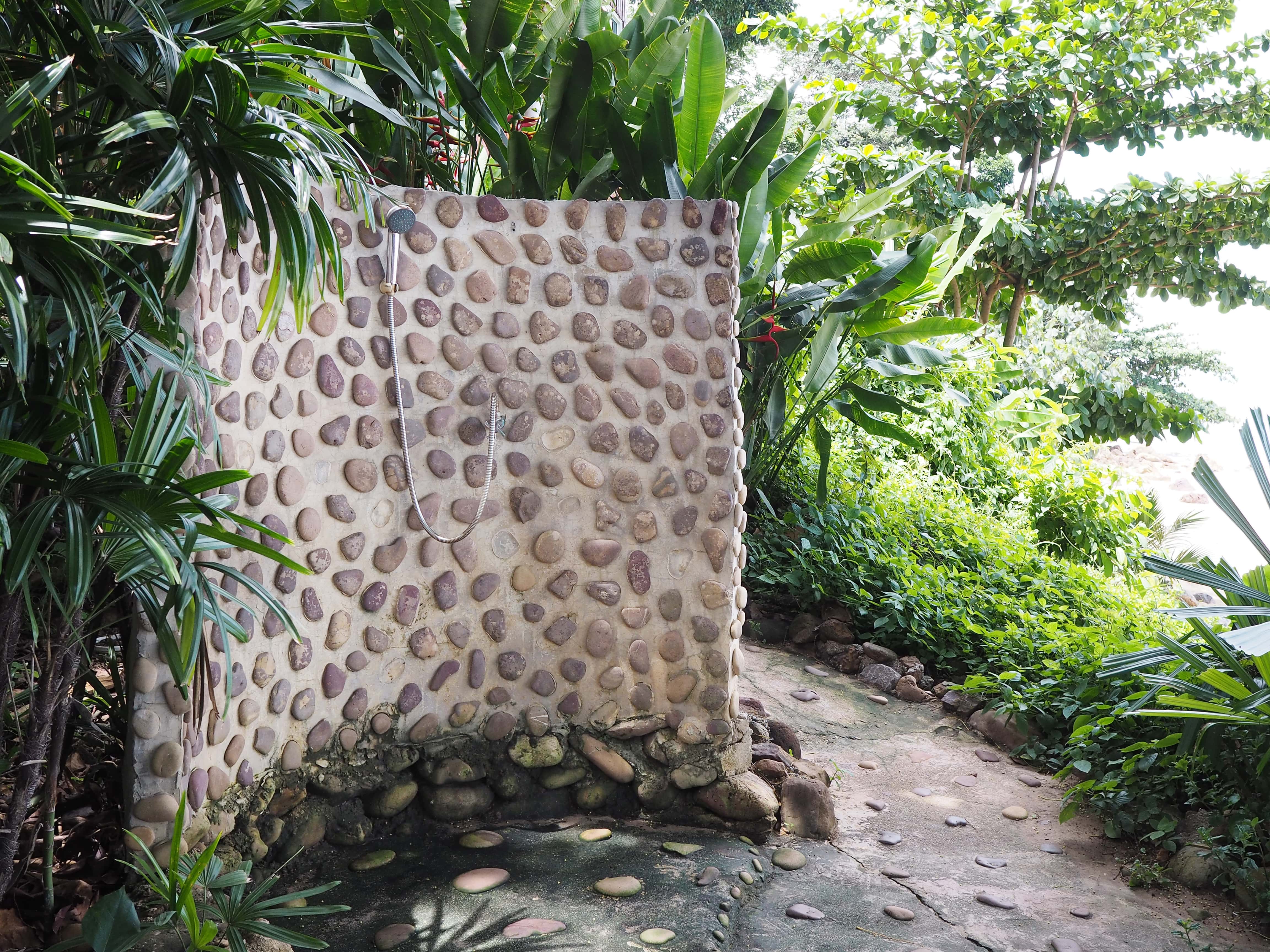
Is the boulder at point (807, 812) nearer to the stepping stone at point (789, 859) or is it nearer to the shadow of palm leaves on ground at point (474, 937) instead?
the stepping stone at point (789, 859)

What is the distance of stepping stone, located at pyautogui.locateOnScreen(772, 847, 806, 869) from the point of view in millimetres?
2934

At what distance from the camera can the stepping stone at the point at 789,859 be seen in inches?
115

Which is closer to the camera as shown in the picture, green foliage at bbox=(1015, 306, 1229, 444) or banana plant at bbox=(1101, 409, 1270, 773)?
banana plant at bbox=(1101, 409, 1270, 773)

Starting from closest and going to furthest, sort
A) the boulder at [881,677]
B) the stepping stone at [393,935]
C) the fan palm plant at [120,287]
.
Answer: the fan palm plant at [120,287]
the stepping stone at [393,935]
the boulder at [881,677]

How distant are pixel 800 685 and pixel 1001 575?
1.30 m

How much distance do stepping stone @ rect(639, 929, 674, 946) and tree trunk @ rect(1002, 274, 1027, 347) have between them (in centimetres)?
747

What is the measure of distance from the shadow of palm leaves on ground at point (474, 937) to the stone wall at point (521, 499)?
57 cm

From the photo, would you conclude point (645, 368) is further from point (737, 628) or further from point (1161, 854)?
point (1161, 854)

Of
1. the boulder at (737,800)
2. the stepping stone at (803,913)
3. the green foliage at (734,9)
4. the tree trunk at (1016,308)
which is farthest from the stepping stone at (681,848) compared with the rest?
the green foliage at (734,9)

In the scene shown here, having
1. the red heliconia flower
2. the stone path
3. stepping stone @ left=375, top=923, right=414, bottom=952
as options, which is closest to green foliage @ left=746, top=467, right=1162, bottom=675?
the stone path

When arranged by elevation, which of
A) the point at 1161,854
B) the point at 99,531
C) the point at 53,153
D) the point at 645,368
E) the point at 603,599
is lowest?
the point at 1161,854

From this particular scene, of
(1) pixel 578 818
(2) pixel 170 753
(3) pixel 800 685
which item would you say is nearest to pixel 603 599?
(1) pixel 578 818

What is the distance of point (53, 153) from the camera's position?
1581 millimetres

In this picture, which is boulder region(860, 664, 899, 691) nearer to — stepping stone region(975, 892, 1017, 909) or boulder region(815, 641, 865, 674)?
boulder region(815, 641, 865, 674)
